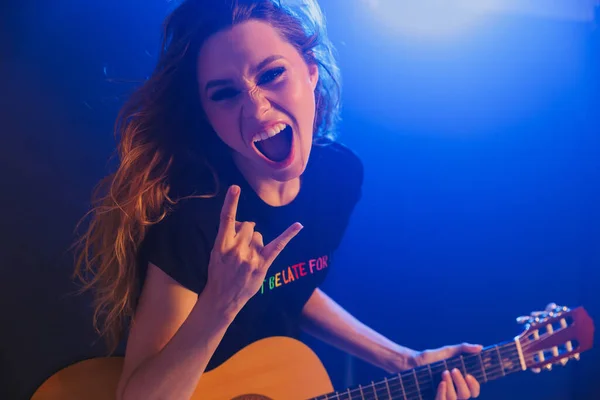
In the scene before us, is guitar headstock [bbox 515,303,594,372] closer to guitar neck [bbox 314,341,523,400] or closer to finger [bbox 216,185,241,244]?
guitar neck [bbox 314,341,523,400]

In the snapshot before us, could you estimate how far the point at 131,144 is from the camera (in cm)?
95

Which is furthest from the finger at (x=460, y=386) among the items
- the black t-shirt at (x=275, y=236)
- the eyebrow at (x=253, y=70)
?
the eyebrow at (x=253, y=70)

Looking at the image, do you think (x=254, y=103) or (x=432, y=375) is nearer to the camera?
(x=254, y=103)

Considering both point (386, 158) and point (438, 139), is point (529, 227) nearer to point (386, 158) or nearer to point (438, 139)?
point (438, 139)

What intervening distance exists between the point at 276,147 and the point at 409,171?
44cm

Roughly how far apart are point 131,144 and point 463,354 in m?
1.03

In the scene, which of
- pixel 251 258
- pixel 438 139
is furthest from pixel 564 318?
pixel 251 258

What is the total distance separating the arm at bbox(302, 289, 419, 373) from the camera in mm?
1200

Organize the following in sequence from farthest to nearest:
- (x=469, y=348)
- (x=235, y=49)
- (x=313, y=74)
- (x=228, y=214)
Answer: (x=469, y=348), (x=313, y=74), (x=235, y=49), (x=228, y=214)

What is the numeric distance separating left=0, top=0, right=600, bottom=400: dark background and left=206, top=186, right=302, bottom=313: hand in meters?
0.42

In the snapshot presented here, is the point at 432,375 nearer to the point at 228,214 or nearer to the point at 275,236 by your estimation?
the point at 275,236

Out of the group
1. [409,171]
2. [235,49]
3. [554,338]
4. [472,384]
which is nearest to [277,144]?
[235,49]

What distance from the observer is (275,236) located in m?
1.07

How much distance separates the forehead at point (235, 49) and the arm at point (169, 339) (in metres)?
0.46
